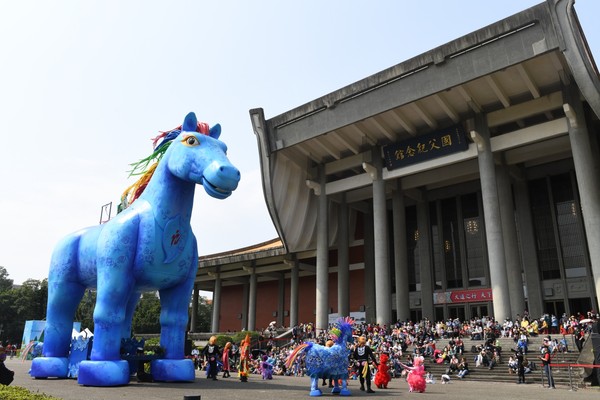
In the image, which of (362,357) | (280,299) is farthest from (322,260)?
(362,357)

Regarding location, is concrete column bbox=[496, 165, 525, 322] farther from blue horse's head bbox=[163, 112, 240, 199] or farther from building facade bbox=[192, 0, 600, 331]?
blue horse's head bbox=[163, 112, 240, 199]

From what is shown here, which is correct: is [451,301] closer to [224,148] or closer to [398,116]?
[398,116]

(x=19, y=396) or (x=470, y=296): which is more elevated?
(x=470, y=296)

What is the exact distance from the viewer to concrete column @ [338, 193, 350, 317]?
2624cm

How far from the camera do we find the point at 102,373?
22.3 feet

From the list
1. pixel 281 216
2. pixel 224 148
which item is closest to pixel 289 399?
pixel 224 148

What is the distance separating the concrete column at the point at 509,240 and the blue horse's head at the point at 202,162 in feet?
59.9

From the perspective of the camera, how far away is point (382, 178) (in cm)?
2358

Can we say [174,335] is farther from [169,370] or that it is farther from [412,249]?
[412,249]

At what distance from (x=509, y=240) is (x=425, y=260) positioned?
5.47 metres

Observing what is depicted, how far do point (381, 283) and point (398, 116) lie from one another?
7763mm

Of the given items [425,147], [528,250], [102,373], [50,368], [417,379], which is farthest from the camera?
[528,250]

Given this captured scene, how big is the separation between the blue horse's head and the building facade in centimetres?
1360

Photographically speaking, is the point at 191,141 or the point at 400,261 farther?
the point at 400,261
